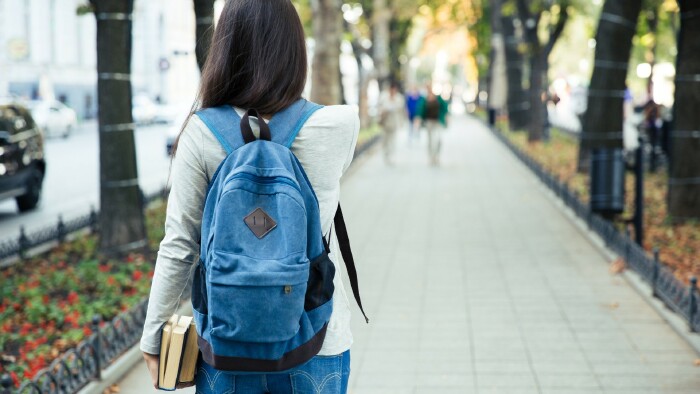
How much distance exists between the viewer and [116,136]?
10078 millimetres

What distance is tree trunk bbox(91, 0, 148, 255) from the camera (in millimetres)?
9977

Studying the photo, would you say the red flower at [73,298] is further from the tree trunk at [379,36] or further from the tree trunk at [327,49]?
the tree trunk at [379,36]

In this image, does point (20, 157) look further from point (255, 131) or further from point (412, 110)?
point (412, 110)

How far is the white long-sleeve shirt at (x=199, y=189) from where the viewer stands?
2393mm

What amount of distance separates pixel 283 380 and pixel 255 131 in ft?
2.01

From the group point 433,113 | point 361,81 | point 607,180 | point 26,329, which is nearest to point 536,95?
point 433,113

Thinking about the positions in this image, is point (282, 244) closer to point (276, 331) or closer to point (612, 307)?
point (276, 331)

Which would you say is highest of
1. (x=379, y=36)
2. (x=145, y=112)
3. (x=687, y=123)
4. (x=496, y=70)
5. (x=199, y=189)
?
(x=379, y=36)

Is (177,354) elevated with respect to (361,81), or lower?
lower

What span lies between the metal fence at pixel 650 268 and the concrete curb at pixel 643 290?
1.8 inches

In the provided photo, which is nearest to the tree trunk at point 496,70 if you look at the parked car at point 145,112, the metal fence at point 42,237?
the parked car at point 145,112

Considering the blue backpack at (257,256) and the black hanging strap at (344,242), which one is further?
the black hanging strap at (344,242)

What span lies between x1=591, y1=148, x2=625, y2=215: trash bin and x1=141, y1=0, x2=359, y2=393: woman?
833 centimetres

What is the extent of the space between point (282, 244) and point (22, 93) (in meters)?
45.0
